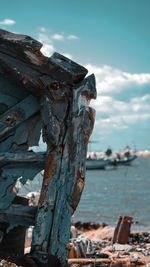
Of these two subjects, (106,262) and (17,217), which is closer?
(17,217)

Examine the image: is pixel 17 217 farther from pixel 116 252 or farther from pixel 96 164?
pixel 96 164

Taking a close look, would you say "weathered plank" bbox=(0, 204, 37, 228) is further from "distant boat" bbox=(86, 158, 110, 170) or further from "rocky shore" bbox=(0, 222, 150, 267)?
"distant boat" bbox=(86, 158, 110, 170)

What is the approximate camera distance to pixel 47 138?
12.0ft

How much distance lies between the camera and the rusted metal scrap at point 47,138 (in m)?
3.49

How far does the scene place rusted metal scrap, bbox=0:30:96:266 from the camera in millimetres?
3492

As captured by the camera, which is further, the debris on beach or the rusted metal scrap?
the debris on beach

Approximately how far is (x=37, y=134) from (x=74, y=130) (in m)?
0.61

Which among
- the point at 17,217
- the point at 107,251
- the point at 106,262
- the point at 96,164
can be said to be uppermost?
the point at 96,164

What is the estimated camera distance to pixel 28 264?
3.38m

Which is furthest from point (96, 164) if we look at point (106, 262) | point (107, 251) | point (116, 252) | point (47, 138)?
point (47, 138)

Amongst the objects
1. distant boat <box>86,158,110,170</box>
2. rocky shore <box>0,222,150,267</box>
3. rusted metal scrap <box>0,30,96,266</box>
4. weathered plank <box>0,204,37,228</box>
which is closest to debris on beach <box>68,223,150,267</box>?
rocky shore <box>0,222,150,267</box>

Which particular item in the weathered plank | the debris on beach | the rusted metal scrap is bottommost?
the debris on beach

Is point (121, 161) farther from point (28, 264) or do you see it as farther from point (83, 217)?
point (28, 264)

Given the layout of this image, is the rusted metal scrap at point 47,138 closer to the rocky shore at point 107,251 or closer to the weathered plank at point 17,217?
the weathered plank at point 17,217
